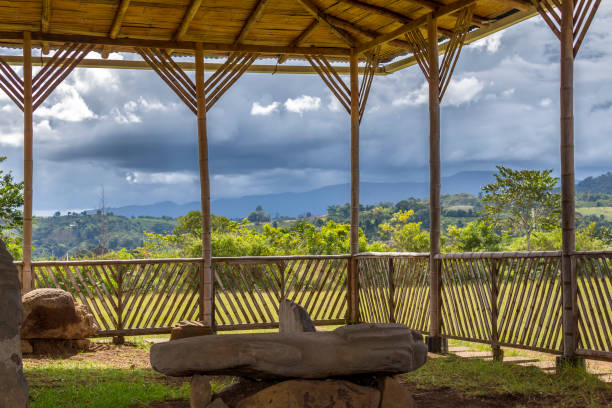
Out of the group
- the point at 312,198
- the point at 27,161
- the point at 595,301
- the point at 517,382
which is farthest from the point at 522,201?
the point at 312,198

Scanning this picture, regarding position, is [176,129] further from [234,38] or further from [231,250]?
[234,38]

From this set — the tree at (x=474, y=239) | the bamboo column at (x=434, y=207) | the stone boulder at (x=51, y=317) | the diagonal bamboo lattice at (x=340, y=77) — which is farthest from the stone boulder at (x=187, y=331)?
the tree at (x=474, y=239)

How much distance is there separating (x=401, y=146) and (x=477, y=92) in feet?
88.6

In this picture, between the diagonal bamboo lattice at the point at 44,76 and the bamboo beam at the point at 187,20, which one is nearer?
the bamboo beam at the point at 187,20

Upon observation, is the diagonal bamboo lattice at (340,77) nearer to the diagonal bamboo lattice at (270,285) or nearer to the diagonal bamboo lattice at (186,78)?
the diagonal bamboo lattice at (186,78)

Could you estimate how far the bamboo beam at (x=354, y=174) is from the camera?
27.8 ft

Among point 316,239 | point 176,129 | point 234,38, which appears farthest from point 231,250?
point 176,129

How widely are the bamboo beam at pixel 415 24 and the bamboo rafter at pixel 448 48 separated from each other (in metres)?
0.08

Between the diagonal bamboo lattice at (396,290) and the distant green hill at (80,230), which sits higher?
the distant green hill at (80,230)

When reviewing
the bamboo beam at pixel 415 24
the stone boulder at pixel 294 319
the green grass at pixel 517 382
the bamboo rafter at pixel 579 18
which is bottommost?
the green grass at pixel 517 382

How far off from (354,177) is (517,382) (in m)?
3.84

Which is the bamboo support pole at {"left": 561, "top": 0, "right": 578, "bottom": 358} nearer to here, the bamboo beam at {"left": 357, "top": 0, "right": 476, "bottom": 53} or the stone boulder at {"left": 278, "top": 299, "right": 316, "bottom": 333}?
the bamboo beam at {"left": 357, "top": 0, "right": 476, "bottom": 53}

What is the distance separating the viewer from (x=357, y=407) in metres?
3.60

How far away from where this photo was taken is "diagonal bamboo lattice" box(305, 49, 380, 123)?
842cm
